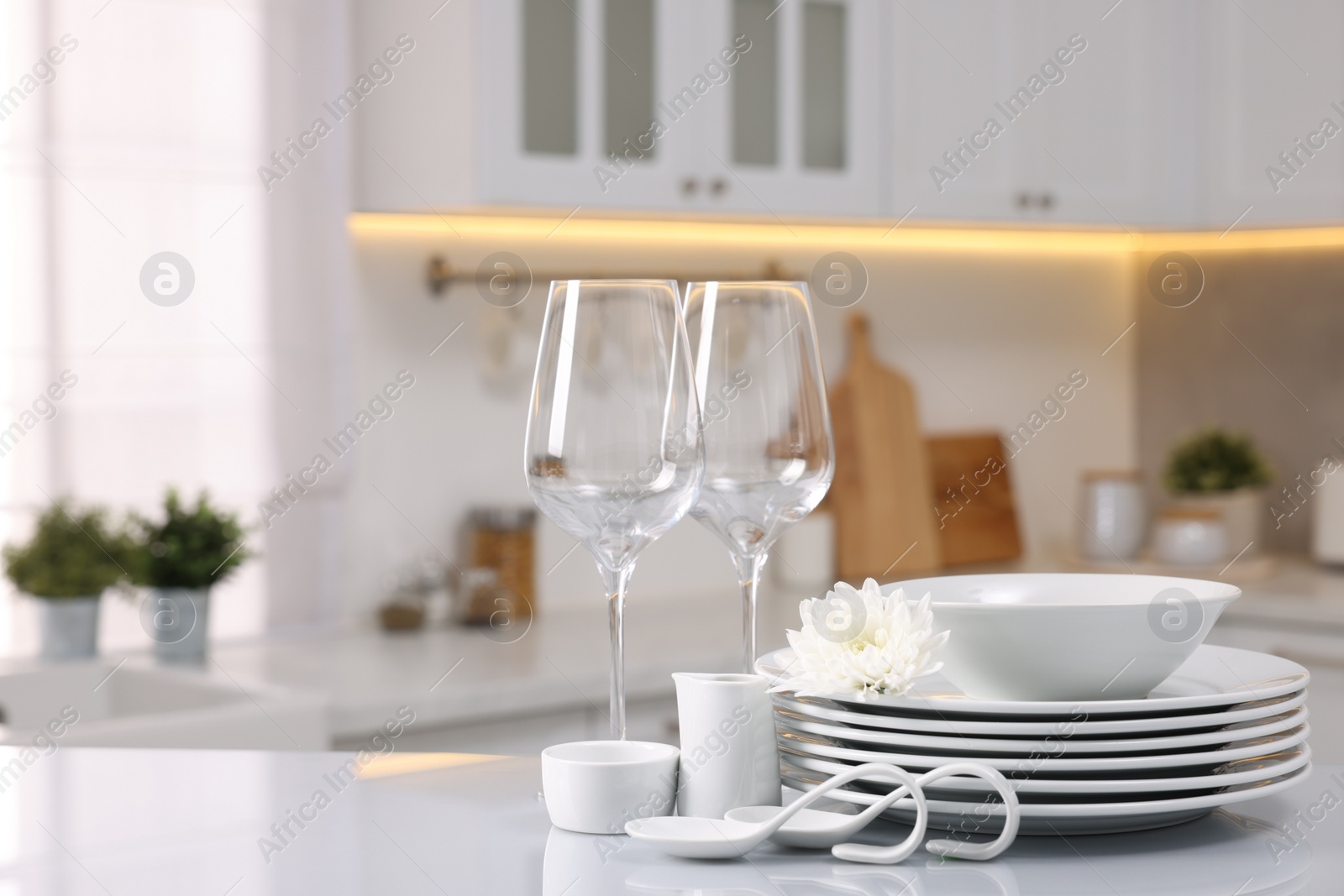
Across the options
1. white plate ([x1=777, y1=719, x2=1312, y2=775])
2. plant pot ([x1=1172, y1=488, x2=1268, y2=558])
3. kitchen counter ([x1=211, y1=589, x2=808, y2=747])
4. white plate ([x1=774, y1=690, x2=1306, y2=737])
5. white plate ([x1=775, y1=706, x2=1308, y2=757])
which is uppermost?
white plate ([x1=774, y1=690, x2=1306, y2=737])

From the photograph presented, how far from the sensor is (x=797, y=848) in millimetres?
673

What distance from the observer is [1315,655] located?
7.83 ft

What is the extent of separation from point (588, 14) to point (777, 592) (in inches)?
47.0

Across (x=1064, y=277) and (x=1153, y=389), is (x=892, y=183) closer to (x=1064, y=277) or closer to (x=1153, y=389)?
(x=1064, y=277)

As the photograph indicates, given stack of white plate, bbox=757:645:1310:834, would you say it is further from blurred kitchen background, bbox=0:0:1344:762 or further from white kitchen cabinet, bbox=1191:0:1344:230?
white kitchen cabinet, bbox=1191:0:1344:230

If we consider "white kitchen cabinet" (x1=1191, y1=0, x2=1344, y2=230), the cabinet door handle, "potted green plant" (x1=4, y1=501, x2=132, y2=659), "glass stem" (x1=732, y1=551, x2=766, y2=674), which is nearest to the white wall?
"potted green plant" (x1=4, y1=501, x2=132, y2=659)

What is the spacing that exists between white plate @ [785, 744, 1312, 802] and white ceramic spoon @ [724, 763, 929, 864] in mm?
18

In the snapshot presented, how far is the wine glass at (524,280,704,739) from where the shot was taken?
0.67 m

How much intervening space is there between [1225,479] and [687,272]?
126 centimetres

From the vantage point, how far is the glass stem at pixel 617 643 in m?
0.69

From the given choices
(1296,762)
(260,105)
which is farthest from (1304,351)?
(1296,762)

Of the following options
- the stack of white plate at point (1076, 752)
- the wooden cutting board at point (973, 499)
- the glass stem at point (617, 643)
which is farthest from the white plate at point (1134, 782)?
the wooden cutting board at point (973, 499)

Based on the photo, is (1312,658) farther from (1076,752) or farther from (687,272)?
(1076,752)

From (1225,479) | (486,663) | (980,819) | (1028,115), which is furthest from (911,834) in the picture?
(1225,479)
